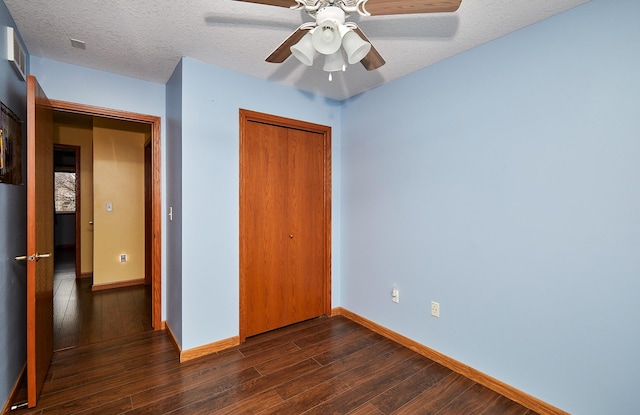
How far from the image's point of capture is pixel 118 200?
4.40 meters

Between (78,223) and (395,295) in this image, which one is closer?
(395,295)

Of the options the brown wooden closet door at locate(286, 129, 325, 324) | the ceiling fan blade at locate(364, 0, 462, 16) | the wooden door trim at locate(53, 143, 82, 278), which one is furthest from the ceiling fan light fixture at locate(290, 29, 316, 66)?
the wooden door trim at locate(53, 143, 82, 278)

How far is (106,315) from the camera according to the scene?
3246 millimetres

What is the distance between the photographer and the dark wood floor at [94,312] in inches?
109

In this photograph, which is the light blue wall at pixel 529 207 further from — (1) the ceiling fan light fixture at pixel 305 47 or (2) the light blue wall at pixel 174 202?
(2) the light blue wall at pixel 174 202

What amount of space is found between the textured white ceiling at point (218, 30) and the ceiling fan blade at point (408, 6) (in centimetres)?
59

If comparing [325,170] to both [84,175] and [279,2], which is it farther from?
[84,175]

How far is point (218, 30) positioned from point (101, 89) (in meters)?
1.44

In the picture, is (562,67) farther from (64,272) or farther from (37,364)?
(64,272)

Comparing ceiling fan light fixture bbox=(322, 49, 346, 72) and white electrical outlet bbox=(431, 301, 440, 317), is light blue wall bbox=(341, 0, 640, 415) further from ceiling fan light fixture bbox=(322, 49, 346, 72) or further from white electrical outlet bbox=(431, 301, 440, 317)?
ceiling fan light fixture bbox=(322, 49, 346, 72)

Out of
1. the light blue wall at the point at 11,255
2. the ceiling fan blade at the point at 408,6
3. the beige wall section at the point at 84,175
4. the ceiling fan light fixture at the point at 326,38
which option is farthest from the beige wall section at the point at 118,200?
the ceiling fan blade at the point at 408,6

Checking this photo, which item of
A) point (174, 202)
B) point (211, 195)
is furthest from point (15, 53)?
point (211, 195)

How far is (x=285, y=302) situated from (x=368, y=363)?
104 cm

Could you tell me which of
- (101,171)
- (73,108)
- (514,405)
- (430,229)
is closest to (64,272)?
(101,171)
